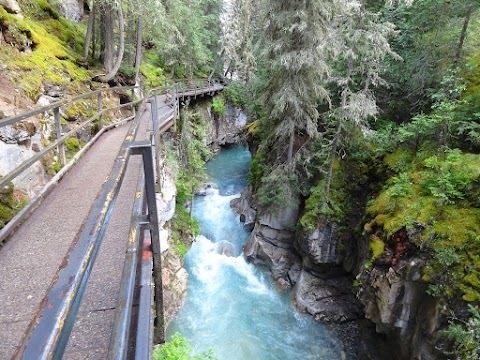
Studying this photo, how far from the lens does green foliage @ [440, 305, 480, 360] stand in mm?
5742

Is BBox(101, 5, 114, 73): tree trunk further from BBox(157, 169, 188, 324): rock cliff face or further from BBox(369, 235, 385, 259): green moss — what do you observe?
BBox(369, 235, 385, 259): green moss

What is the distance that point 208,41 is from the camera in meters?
31.5

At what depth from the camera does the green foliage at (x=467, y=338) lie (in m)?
5.74

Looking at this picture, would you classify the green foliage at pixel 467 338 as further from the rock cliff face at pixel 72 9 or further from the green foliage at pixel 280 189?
the rock cliff face at pixel 72 9

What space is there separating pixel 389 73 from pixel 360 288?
28.9 feet

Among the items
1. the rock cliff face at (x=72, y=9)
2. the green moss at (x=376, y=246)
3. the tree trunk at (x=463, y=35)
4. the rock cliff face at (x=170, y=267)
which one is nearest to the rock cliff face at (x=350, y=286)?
the green moss at (x=376, y=246)

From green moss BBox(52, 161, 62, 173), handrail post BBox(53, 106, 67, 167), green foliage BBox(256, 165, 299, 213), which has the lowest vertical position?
green foliage BBox(256, 165, 299, 213)

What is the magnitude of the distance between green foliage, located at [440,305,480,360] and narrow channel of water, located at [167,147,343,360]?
438 centimetres

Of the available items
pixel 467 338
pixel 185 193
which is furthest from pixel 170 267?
pixel 467 338

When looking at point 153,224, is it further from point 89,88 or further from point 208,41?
point 208,41

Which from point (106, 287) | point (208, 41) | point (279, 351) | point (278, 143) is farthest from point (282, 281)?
point (208, 41)

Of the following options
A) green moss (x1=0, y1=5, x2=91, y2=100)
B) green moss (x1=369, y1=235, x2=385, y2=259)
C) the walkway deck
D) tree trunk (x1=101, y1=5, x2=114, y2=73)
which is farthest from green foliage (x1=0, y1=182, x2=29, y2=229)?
tree trunk (x1=101, y1=5, x2=114, y2=73)

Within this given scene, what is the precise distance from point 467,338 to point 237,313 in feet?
24.7

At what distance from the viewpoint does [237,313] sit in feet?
37.6
